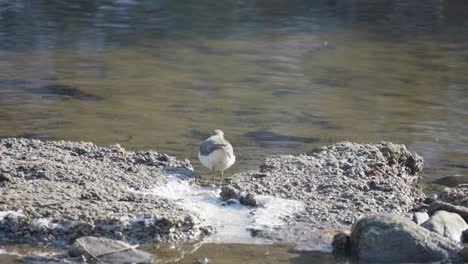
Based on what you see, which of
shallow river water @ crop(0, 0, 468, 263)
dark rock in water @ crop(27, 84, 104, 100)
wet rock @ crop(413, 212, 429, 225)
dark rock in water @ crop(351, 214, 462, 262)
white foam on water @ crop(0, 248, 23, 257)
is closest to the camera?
white foam on water @ crop(0, 248, 23, 257)

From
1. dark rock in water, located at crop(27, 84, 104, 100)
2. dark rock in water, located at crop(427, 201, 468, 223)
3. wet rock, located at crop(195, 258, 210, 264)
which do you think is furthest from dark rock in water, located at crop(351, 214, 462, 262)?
dark rock in water, located at crop(27, 84, 104, 100)

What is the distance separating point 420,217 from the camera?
678 cm

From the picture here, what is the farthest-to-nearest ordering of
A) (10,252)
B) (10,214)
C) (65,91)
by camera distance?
(65,91)
(10,214)
(10,252)

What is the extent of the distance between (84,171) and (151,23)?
455 inches

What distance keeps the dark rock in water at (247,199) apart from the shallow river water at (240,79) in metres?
0.72

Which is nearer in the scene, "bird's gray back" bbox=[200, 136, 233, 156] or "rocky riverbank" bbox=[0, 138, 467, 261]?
"rocky riverbank" bbox=[0, 138, 467, 261]

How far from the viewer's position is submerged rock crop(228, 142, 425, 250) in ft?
22.3

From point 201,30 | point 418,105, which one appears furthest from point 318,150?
point 201,30

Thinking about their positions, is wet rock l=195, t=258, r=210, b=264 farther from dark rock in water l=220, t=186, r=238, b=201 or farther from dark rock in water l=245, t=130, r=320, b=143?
dark rock in water l=245, t=130, r=320, b=143

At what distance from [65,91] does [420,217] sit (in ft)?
21.2

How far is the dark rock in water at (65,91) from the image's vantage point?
11.8 meters

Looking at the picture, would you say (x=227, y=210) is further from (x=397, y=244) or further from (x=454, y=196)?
(x=454, y=196)

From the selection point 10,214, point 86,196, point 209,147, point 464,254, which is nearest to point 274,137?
point 209,147

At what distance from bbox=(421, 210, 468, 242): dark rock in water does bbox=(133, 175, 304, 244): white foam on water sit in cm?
100
